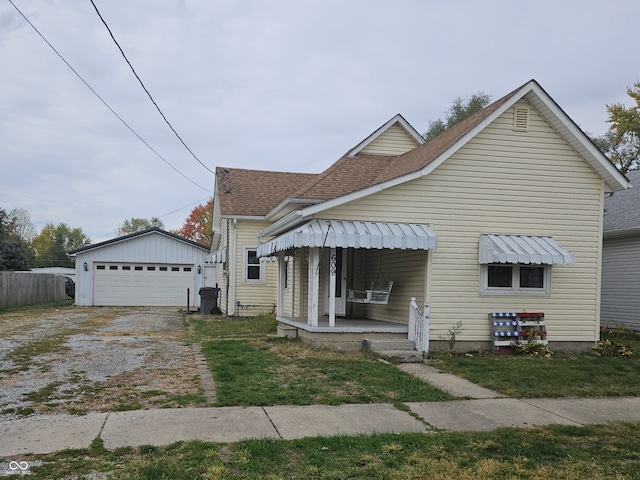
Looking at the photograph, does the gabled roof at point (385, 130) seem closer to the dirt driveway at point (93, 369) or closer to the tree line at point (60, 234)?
the dirt driveway at point (93, 369)

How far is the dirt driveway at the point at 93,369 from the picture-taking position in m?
6.65

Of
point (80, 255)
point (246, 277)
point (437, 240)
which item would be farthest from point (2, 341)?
point (80, 255)

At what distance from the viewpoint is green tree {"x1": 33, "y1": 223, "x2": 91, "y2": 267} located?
2648 inches

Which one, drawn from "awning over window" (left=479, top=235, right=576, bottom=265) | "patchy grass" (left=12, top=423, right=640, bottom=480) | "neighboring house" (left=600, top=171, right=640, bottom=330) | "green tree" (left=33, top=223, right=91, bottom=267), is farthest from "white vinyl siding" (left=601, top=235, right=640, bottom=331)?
"green tree" (left=33, top=223, right=91, bottom=267)

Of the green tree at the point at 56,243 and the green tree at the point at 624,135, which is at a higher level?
the green tree at the point at 624,135

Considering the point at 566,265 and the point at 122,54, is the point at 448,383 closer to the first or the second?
the point at 566,265

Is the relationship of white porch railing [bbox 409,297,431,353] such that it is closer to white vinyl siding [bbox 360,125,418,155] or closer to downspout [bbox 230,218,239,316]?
white vinyl siding [bbox 360,125,418,155]

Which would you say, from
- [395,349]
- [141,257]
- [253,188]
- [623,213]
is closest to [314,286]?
[395,349]

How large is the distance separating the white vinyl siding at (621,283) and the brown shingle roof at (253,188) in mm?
10709

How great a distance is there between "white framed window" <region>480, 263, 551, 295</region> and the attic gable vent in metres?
2.96

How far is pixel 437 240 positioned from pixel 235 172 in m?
12.8

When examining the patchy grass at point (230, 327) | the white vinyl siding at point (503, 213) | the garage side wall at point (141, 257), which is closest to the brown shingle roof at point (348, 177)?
the white vinyl siding at point (503, 213)

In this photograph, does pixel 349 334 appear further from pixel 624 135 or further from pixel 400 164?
pixel 624 135

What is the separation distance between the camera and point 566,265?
38.7ft
